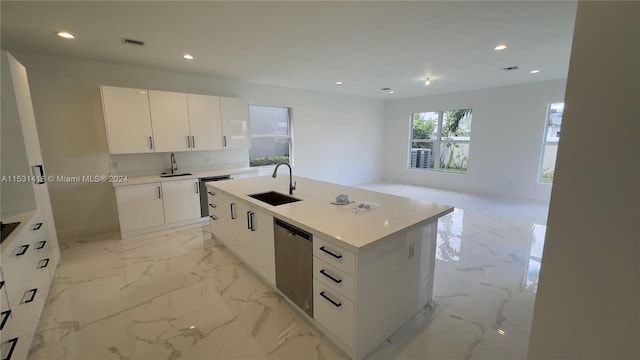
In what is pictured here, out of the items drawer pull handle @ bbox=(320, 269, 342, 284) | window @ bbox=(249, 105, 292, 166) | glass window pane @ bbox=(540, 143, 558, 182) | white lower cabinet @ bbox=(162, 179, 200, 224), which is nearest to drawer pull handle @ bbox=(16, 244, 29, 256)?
white lower cabinet @ bbox=(162, 179, 200, 224)

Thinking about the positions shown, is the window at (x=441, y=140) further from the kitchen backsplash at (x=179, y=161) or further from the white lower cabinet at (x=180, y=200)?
the white lower cabinet at (x=180, y=200)

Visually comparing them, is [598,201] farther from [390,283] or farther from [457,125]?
[457,125]

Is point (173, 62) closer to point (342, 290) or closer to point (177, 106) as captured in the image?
point (177, 106)

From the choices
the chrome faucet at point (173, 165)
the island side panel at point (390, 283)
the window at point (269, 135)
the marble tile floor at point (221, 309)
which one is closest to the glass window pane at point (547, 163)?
the marble tile floor at point (221, 309)

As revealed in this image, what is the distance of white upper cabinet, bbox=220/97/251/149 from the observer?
14.9 feet

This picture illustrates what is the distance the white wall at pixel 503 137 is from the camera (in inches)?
215

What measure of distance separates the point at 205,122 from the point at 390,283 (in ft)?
12.6

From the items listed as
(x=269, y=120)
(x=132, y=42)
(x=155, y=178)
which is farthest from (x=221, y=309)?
(x=269, y=120)

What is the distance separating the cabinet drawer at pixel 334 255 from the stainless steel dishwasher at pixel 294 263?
76 mm

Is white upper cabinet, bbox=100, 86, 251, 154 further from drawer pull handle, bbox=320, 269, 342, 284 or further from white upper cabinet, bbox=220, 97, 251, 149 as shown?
drawer pull handle, bbox=320, 269, 342, 284

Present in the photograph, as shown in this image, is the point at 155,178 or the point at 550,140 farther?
the point at 550,140

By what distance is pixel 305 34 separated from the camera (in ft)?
8.70

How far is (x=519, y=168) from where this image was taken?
5.78m

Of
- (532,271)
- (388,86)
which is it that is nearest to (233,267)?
(532,271)
